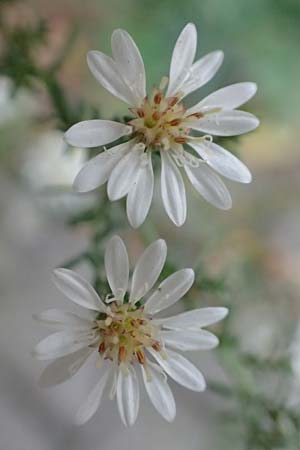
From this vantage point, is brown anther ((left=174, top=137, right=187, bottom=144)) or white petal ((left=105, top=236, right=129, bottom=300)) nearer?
white petal ((left=105, top=236, right=129, bottom=300))

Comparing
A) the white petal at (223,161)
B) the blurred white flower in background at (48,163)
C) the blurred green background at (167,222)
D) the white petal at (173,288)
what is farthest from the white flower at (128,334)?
the blurred white flower in background at (48,163)

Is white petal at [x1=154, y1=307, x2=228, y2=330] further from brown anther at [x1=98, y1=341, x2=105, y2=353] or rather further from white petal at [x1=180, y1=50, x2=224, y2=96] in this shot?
white petal at [x1=180, y1=50, x2=224, y2=96]

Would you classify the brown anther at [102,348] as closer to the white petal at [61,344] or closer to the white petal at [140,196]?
the white petal at [61,344]

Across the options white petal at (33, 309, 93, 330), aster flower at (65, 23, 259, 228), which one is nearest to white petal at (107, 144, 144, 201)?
aster flower at (65, 23, 259, 228)

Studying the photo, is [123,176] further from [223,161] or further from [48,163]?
[48,163]

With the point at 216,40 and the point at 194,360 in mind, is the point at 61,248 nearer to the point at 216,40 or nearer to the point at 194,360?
the point at 194,360

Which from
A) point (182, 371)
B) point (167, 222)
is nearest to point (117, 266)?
point (182, 371)
